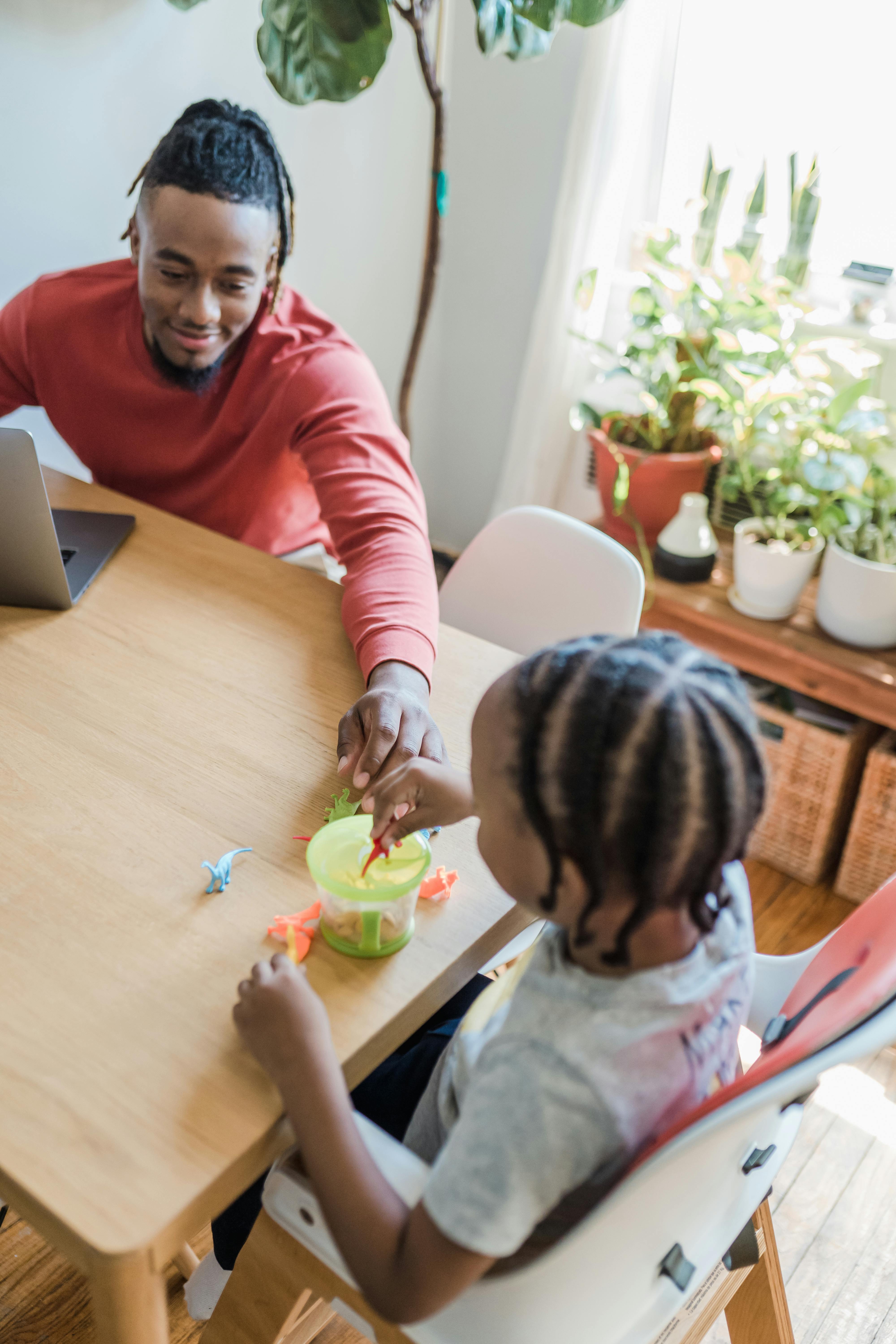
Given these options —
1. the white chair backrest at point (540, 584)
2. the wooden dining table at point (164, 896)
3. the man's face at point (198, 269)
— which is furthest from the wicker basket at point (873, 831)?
the man's face at point (198, 269)

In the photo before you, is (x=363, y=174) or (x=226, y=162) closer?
(x=226, y=162)

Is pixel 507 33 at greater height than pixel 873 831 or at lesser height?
greater

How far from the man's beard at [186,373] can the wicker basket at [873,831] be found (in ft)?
4.23

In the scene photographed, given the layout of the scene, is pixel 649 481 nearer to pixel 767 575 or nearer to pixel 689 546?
pixel 689 546

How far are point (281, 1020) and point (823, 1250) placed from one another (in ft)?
3.51

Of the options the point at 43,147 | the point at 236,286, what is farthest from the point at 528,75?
the point at 236,286

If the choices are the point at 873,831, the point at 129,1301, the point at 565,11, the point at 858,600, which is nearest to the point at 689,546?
the point at 858,600

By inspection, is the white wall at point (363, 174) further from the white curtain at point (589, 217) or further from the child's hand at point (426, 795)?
the child's hand at point (426, 795)

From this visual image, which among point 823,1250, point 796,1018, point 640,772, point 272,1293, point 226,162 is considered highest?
point 226,162

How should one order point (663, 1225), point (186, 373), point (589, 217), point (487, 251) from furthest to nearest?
1. point (487, 251)
2. point (589, 217)
3. point (186, 373)
4. point (663, 1225)

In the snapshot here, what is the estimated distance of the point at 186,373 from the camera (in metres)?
1.52

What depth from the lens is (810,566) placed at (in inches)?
77.4

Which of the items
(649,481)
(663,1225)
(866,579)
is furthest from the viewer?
(649,481)

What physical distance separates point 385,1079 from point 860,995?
0.44 metres
